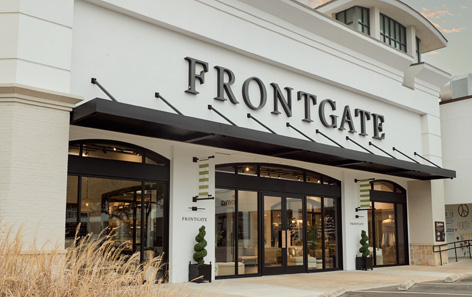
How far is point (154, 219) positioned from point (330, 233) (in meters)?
8.11

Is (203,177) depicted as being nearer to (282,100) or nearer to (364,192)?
(282,100)

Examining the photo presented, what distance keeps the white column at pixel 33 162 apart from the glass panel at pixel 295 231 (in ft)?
30.1

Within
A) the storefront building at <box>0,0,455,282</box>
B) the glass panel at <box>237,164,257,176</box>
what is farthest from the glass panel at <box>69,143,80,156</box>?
the glass panel at <box>237,164,257,176</box>

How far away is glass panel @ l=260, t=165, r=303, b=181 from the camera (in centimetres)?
1753

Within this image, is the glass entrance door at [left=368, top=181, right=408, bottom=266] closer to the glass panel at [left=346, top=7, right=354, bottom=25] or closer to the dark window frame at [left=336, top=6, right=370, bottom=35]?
the dark window frame at [left=336, top=6, right=370, bottom=35]

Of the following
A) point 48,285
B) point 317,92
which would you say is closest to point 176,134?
point 317,92

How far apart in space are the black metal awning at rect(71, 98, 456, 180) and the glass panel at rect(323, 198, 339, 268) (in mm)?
1811

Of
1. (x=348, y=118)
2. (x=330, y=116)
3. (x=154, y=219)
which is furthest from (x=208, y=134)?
(x=348, y=118)

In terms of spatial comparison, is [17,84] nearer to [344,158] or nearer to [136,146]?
[136,146]

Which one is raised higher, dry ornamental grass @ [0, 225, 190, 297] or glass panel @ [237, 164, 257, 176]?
glass panel @ [237, 164, 257, 176]

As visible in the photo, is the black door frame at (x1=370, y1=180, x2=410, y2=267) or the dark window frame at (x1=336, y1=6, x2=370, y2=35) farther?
the dark window frame at (x1=336, y1=6, x2=370, y2=35)

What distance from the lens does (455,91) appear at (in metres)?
27.3

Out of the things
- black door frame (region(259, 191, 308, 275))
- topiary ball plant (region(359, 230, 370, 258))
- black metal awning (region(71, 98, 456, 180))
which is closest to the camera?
black metal awning (region(71, 98, 456, 180))

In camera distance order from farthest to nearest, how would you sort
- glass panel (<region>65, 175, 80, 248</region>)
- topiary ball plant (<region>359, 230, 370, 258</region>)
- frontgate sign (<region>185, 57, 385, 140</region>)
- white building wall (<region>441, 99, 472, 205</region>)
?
white building wall (<region>441, 99, 472, 205</region>), topiary ball plant (<region>359, 230, 370, 258</region>), frontgate sign (<region>185, 57, 385, 140</region>), glass panel (<region>65, 175, 80, 248</region>)
